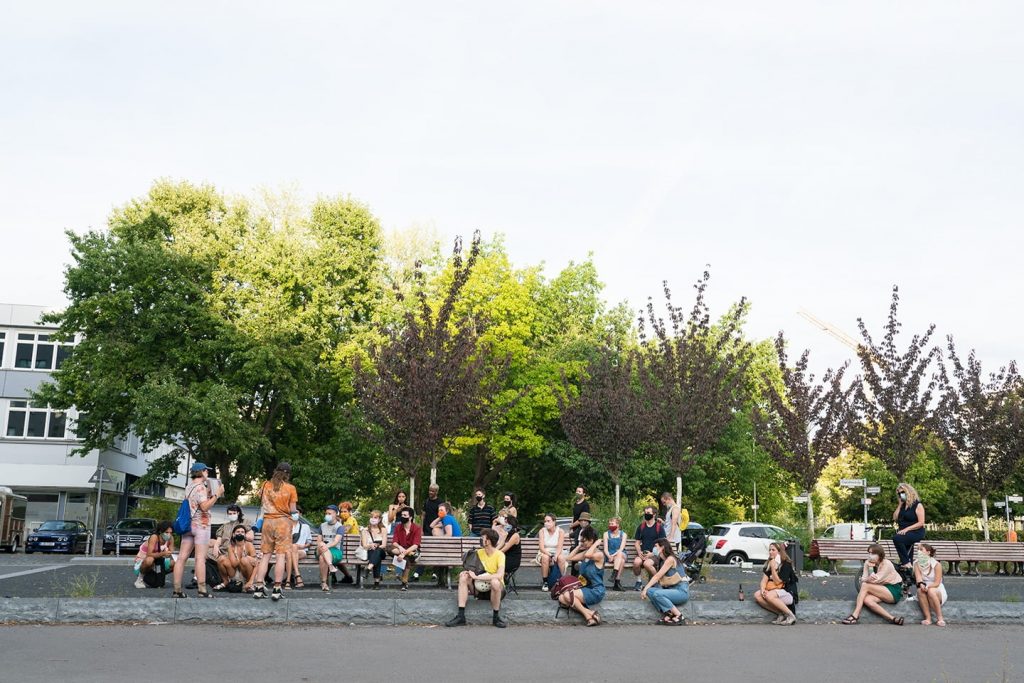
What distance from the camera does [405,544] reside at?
17.2 meters

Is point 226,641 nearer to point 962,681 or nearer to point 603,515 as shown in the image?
point 962,681

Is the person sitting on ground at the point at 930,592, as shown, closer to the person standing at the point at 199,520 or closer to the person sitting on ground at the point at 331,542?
the person sitting on ground at the point at 331,542

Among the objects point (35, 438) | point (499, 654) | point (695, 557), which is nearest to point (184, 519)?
point (499, 654)

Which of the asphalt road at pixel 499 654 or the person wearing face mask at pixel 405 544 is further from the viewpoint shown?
the person wearing face mask at pixel 405 544

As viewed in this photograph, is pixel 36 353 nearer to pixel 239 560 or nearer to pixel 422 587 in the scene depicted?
pixel 422 587

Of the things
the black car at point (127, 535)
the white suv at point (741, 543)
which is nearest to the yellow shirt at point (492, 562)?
the white suv at point (741, 543)

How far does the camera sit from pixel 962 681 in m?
8.81

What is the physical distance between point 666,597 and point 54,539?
2975cm

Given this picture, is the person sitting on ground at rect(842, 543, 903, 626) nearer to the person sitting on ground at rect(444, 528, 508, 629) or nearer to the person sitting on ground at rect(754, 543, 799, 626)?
the person sitting on ground at rect(754, 543, 799, 626)

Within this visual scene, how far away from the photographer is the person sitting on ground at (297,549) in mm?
15734

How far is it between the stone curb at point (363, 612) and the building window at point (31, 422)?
133 feet

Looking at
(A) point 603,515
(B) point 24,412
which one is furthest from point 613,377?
(B) point 24,412

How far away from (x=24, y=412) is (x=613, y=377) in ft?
105

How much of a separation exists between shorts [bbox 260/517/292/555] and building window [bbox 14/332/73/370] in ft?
135
